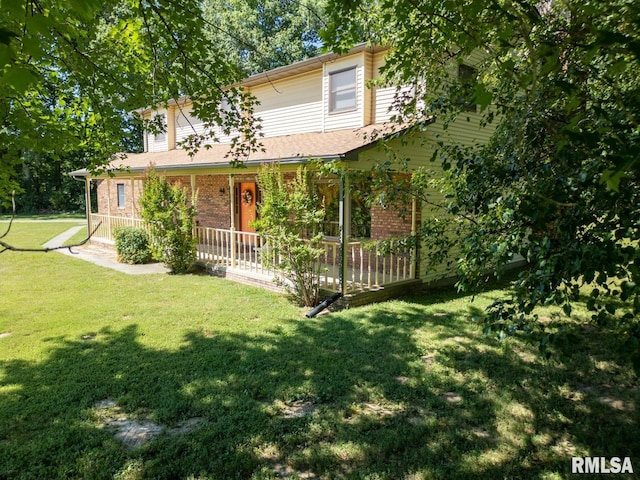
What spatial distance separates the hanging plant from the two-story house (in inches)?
1.4

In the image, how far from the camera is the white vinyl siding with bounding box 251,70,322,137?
A: 12.1 m

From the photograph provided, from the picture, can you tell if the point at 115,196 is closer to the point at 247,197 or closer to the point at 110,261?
the point at 110,261

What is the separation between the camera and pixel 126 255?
12.9m

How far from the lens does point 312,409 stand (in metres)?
4.04

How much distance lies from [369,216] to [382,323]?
15.6 ft

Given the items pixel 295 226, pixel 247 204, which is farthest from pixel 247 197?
pixel 295 226

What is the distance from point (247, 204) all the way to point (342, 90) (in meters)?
5.29

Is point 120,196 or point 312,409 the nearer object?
point 312,409

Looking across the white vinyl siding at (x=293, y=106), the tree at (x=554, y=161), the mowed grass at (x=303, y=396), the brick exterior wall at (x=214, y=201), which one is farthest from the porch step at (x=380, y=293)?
the brick exterior wall at (x=214, y=201)

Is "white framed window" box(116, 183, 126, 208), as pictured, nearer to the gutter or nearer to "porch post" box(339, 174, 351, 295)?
the gutter

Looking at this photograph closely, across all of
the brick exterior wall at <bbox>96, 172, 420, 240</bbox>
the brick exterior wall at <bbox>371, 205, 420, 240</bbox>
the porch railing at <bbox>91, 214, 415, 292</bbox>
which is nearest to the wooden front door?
the brick exterior wall at <bbox>96, 172, 420, 240</bbox>

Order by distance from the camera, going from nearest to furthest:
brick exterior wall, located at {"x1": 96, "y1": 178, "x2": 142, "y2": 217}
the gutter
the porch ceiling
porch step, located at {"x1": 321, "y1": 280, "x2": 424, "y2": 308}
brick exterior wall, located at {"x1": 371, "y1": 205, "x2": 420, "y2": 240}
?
the gutter, the porch ceiling, porch step, located at {"x1": 321, "y1": 280, "x2": 424, "y2": 308}, brick exterior wall, located at {"x1": 371, "y1": 205, "x2": 420, "y2": 240}, brick exterior wall, located at {"x1": 96, "y1": 178, "x2": 142, "y2": 217}

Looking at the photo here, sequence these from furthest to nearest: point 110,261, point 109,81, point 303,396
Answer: point 110,261 < point 109,81 < point 303,396

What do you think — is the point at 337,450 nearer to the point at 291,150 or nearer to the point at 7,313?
the point at 7,313
